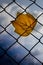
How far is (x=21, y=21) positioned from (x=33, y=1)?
0.60ft

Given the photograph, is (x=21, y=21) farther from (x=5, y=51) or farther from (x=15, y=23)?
(x=5, y=51)

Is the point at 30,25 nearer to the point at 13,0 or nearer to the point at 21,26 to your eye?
the point at 21,26

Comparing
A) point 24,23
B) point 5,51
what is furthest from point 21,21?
point 5,51

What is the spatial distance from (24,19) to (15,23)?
0.14 m

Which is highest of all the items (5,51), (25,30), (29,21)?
(29,21)

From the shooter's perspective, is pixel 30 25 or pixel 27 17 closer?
pixel 30 25

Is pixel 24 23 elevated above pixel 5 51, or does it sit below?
above

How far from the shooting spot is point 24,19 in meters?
1.53

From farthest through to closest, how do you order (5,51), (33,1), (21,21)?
(21,21) → (33,1) → (5,51)

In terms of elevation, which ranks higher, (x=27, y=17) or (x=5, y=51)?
(x=27, y=17)

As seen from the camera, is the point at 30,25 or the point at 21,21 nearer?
the point at 30,25

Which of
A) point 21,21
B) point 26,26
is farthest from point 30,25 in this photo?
point 21,21

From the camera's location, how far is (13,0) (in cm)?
137

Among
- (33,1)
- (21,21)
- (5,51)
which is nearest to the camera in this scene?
(5,51)
